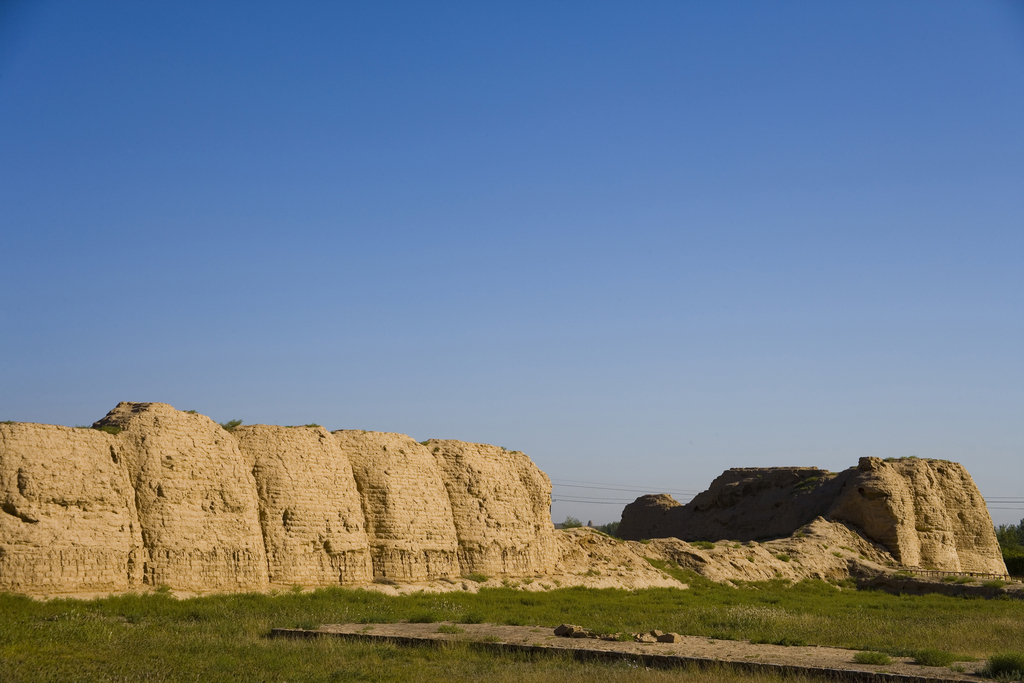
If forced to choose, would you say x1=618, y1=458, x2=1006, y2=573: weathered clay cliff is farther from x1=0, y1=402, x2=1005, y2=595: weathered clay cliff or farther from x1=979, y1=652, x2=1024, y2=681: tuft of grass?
x1=979, y1=652, x2=1024, y2=681: tuft of grass

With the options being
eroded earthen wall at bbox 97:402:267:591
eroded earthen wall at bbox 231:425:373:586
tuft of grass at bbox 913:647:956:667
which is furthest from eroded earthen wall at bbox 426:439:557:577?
tuft of grass at bbox 913:647:956:667

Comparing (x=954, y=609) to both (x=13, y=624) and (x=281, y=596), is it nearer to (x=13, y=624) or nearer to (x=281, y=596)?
(x=281, y=596)

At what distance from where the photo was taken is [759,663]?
1266 centimetres

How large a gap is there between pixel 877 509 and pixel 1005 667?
26.6 metres

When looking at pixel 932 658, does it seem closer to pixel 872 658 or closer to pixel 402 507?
pixel 872 658

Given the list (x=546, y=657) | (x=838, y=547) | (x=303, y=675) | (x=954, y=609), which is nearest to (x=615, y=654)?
(x=546, y=657)

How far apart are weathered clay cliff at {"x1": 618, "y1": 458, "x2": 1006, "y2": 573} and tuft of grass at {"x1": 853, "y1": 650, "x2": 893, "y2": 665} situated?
25510 mm

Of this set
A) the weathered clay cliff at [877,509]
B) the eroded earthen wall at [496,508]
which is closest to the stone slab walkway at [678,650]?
the eroded earthen wall at [496,508]

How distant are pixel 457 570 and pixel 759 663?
12.9m

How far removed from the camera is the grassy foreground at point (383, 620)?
1209 cm

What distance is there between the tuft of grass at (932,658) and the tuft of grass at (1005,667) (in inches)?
24.0

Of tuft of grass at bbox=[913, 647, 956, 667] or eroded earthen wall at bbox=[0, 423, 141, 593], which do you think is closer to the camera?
tuft of grass at bbox=[913, 647, 956, 667]

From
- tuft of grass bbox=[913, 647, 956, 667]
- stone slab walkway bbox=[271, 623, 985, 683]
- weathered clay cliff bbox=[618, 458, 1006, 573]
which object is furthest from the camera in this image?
weathered clay cliff bbox=[618, 458, 1006, 573]

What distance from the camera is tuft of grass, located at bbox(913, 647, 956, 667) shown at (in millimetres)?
12554
